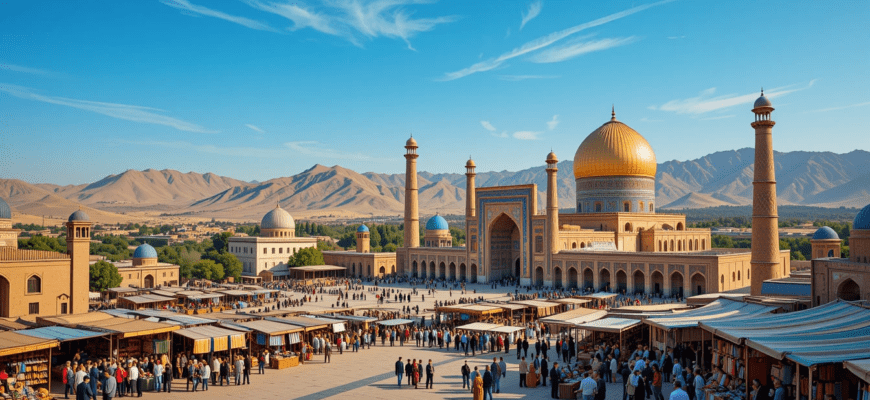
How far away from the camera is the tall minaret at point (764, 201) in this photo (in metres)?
30.9

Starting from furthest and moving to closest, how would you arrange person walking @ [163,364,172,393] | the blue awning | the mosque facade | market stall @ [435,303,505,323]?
the mosque facade
market stall @ [435,303,505,323]
the blue awning
person walking @ [163,364,172,393]

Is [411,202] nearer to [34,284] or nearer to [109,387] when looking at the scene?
[34,284]

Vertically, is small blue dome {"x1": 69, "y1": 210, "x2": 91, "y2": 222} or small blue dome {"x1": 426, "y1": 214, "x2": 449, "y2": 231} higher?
small blue dome {"x1": 69, "y1": 210, "x2": 91, "y2": 222}

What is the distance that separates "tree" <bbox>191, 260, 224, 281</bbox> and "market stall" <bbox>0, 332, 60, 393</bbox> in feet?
127

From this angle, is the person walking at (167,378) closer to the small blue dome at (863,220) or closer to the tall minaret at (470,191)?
the small blue dome at (863,220)

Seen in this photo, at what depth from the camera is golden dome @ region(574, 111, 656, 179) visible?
182 feet

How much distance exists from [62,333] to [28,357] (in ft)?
4.52

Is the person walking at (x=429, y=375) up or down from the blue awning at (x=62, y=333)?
down

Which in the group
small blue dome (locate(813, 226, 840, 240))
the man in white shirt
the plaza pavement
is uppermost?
small blue dome (locate(813, 226, 840, 240))

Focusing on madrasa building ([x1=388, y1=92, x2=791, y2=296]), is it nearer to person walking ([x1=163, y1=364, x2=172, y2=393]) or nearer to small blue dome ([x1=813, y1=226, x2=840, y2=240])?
small blue dome ([x1=813, y1=226, x2=840, y2=240])

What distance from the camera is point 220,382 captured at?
18547 millimetres

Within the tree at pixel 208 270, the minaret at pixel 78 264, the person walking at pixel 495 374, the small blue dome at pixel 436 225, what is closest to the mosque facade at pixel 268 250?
the tree at pixel 208 270

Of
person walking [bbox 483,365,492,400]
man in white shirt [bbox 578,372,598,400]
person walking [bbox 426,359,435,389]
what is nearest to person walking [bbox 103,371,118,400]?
person walking [bbox 426,359,435,389]

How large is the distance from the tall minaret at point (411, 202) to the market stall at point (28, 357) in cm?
4347
